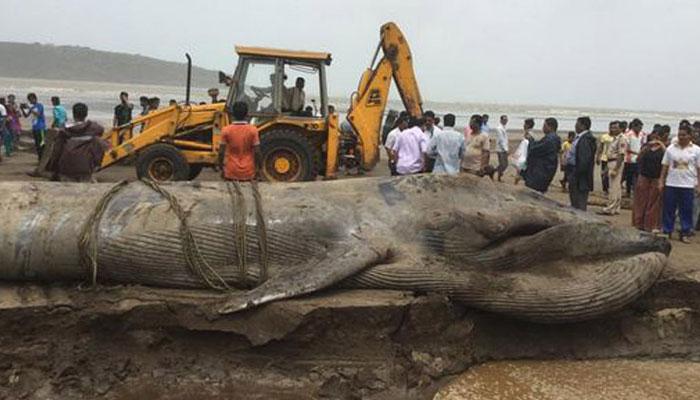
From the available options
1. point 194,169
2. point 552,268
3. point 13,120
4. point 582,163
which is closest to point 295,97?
point 194,169

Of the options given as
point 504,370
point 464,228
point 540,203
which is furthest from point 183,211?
point 540,203

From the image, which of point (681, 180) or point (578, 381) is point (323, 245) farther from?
point (681, 180)

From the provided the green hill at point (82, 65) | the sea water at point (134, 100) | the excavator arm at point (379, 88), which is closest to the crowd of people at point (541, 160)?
the excavator arm at point (379, 88)

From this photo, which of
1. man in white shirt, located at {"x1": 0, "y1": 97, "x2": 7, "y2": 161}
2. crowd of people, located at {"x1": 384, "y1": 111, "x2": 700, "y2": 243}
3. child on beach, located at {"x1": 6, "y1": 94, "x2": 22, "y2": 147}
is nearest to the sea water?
child on beach, located at {"x1": 6, "y1": 94, "x2": 22, "y2": 147}

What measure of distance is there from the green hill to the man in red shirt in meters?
120

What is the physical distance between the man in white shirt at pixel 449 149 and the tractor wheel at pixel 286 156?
364 centimetres

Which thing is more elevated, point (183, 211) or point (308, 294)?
point (183, 211)

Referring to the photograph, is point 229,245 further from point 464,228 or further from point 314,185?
point 464,228

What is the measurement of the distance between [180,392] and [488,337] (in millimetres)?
2475

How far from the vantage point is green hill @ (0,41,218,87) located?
125 meters

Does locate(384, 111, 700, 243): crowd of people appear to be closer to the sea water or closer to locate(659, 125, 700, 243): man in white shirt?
locate(659, 125, 700, 243): man in white shirt

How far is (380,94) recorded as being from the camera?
587 inches

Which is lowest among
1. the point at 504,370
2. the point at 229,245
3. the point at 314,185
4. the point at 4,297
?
the point at 504,370

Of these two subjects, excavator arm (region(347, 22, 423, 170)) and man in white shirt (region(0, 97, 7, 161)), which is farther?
man in white shirt (region(0, 97, 7, 161))
